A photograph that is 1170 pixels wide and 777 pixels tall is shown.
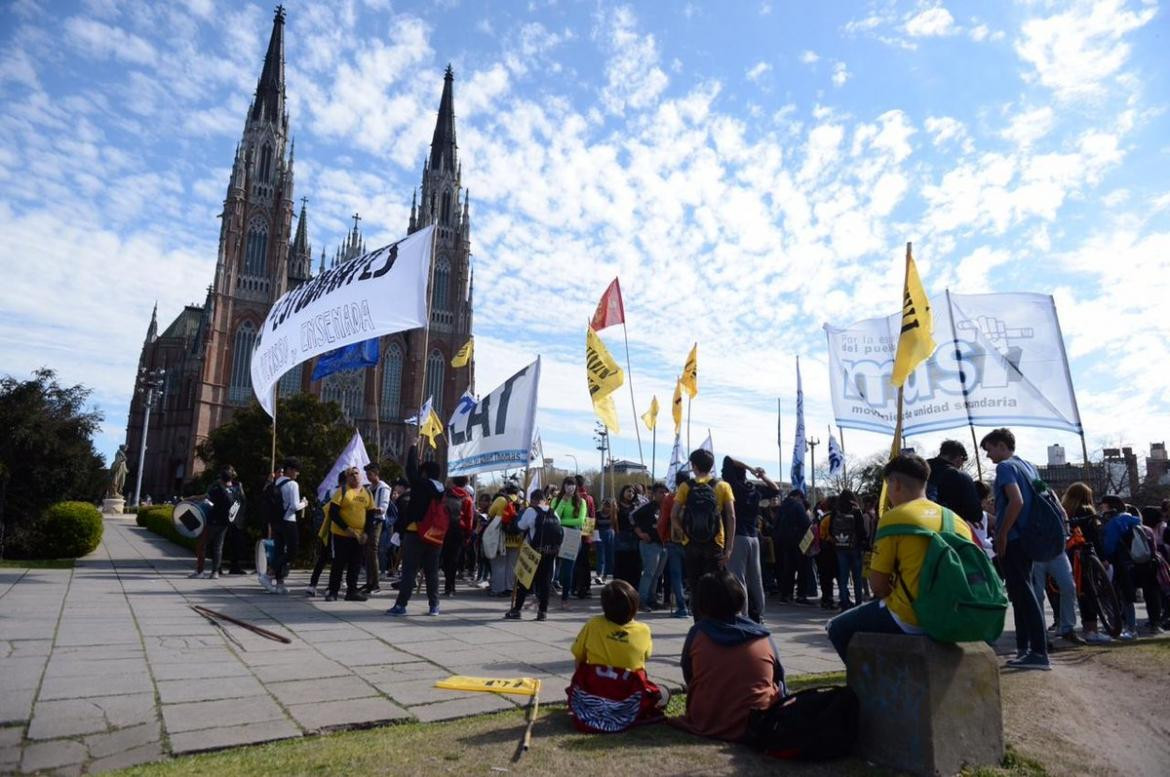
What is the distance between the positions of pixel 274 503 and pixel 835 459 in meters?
16.8

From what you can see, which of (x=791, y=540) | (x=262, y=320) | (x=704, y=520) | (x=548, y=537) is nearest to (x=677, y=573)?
(x=548, y=537)

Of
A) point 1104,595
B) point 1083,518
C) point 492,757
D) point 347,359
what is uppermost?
point 347,359

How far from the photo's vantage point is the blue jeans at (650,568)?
9703mm

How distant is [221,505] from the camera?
425 inches


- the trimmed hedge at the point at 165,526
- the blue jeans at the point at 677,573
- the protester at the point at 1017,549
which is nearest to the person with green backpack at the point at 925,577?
the protester at the point at 1017,549

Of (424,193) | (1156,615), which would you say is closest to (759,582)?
(1156,615)

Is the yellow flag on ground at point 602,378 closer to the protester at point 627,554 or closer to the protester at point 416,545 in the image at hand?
the protester at point 627,554

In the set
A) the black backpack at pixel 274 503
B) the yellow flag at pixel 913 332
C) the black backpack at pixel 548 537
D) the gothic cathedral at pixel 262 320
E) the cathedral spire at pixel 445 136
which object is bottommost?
the black backpack at pixel 548 537

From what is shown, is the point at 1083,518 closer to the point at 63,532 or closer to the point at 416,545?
the point at 416,545

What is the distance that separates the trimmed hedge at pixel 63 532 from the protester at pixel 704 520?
14800mm

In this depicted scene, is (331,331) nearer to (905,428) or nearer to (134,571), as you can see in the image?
(134,571)

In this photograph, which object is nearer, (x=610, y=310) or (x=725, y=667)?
(x=725, y=667)

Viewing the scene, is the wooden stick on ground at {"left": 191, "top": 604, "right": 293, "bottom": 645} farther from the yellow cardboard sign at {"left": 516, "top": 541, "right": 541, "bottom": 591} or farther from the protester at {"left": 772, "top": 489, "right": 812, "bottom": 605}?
the protester at {"left": 772, "top": 489, "right": 812, "bottom": 605}

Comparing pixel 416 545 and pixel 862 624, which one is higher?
pixel 416 545
